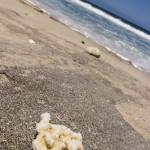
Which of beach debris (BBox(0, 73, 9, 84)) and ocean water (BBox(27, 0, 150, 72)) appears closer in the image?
beach debris (BBox(0, 73, 9, 84))

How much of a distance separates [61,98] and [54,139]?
8.62ft

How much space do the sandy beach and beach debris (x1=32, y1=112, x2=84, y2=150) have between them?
0.36 meters

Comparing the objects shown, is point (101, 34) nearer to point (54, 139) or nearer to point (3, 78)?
point (3, 78)

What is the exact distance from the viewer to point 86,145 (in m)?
6.83

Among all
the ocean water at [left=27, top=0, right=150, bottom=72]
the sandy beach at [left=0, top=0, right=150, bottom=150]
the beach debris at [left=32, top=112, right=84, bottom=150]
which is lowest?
the ocean water at [left=27, top=0, right=150, bottom=72]

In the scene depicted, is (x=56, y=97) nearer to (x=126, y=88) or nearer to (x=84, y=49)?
(x=126, y=88)

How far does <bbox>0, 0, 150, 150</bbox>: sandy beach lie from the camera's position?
Result: 6.70 metres

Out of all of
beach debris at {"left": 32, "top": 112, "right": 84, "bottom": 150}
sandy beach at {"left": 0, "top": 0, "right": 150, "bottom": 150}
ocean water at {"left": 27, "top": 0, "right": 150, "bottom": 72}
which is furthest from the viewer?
ocean water at {"left": 27, "top": 0, "right": 150, "bottom": 72}

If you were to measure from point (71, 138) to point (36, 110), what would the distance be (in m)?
1.45

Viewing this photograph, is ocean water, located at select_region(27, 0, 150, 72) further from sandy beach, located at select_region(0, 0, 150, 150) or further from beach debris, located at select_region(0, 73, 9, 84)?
beach debris, located at select_region(0, 73, 9, 84)

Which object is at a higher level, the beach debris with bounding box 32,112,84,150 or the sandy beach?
the beach debris with bounding box 32,112,84,150

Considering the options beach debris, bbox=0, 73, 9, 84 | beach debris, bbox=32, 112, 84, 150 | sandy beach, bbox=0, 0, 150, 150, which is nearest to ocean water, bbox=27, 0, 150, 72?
sandy beach, bbox=0, 0, 150, 150

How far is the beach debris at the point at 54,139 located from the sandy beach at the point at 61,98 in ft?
1.19

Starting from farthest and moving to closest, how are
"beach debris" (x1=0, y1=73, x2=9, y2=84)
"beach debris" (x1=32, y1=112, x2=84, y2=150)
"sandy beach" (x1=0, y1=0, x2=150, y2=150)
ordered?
"beach debris" (x1=0, y1=73, x2=9, y2=84) → "sandy beach" (x1=0, y1=0, x2=150, y2=150) → "beach debris" (x1=32, y1=112, x2=84, y2=150)
